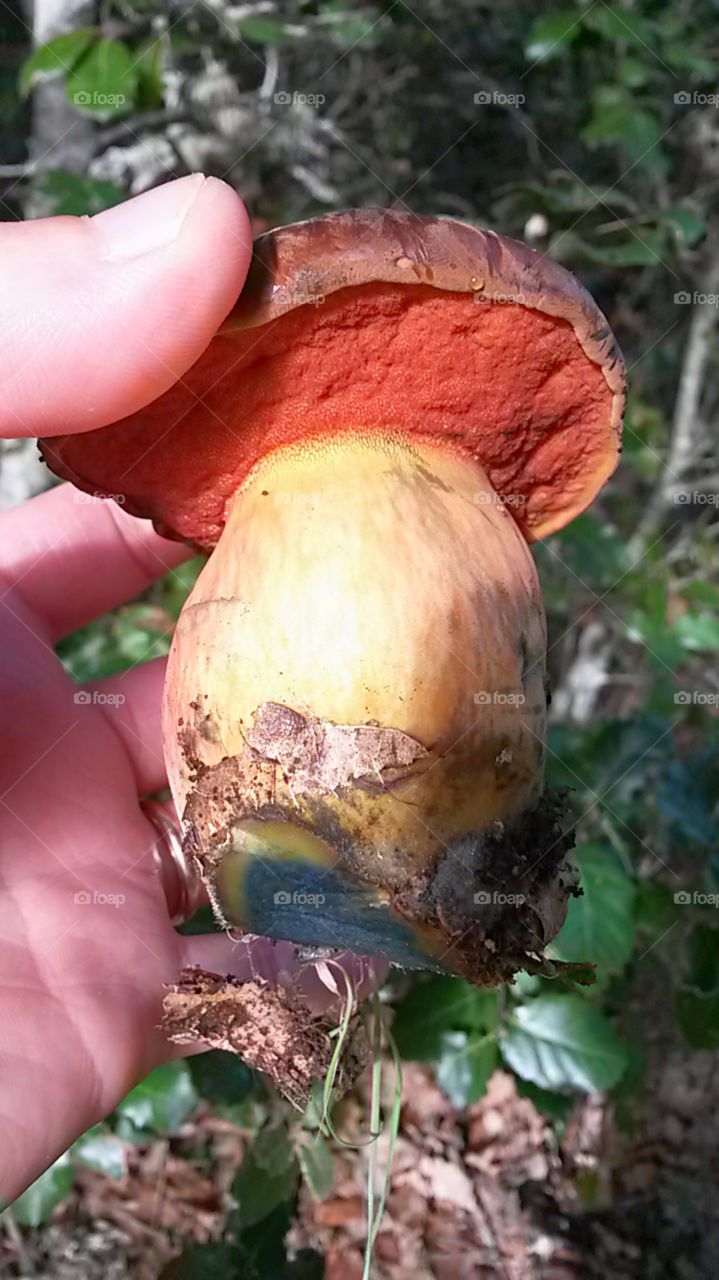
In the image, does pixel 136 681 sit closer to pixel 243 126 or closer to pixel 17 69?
pixel 243 126

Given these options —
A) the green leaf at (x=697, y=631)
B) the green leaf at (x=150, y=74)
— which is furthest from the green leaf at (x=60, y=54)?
the green leaf at (x=697, y=631)

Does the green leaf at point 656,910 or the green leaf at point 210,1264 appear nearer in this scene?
the green leaf at point 210,1264

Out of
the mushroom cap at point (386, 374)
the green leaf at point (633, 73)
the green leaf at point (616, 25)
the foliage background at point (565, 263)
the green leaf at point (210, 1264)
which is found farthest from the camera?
the green leaf at point (633, 73)

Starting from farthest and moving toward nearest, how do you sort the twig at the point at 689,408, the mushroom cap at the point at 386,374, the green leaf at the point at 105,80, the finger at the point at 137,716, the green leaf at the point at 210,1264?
the twig at the point at 689,408 < the green leaf at the point at 105,80 < the finger at the point at 137,716 < the green leaf at the point at 210,1264 < the mushroom cap at the point at 386,374

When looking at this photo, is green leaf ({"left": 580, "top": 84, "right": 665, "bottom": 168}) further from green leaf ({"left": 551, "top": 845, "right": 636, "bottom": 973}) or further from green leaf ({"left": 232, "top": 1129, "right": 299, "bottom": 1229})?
green leaf ({"left": 232, "top": 1129, "right": 299, "bottom": 1229})

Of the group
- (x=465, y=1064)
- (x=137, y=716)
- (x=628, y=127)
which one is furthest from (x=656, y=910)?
(x=628, y=127)

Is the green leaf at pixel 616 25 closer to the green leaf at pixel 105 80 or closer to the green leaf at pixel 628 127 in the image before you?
the green leaf at pixel 628 127
